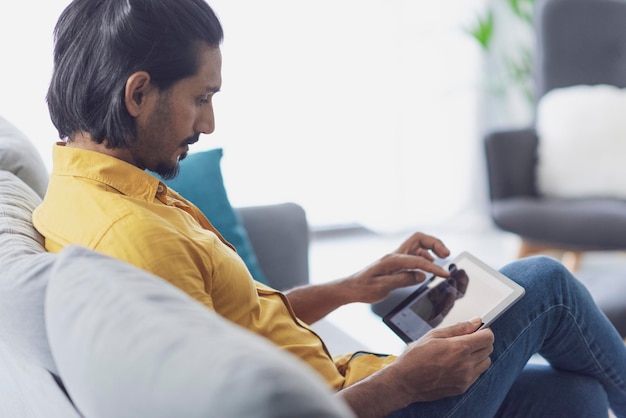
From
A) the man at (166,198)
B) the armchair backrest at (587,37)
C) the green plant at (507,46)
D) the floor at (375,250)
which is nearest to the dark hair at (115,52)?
the man at (166,198)

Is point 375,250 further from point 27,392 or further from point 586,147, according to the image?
point 27,392

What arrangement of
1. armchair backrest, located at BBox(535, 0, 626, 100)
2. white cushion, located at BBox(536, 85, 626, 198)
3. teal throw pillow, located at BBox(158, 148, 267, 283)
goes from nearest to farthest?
teal throw pillow, located at BBox(158, 148, 267, 283)
white cushion, located at BBox(536, 85, 626, 198)
armchair backrest, located at BBox(535, 0, 626, 100)

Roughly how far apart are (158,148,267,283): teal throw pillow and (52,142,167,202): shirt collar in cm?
65

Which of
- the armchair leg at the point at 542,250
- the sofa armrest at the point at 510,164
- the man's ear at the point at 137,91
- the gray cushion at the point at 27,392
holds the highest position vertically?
the man's ear at the point at 137,91

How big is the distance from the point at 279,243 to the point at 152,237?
1.03m

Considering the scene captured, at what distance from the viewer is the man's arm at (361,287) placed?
1493 millimetres

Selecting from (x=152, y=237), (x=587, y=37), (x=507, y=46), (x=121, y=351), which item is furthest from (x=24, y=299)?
(x=507, y=46)

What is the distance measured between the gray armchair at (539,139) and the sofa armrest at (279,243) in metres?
1.24

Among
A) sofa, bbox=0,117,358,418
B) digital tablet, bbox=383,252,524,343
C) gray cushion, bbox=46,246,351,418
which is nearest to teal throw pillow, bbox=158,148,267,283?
digital tablet, bbox=383,252,524,343

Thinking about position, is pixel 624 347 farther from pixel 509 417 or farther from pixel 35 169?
pixel 35 169

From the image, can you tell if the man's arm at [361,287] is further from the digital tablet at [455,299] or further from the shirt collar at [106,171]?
the shirt collar at [106,171]

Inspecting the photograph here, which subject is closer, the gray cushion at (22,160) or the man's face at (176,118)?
the man's face at (176,118)

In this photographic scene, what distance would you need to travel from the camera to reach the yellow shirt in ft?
3.11

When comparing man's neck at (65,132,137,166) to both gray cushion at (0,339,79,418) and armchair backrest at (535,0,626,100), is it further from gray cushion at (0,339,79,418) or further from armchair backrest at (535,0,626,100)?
armchair backrest at (535,0,626,100)
